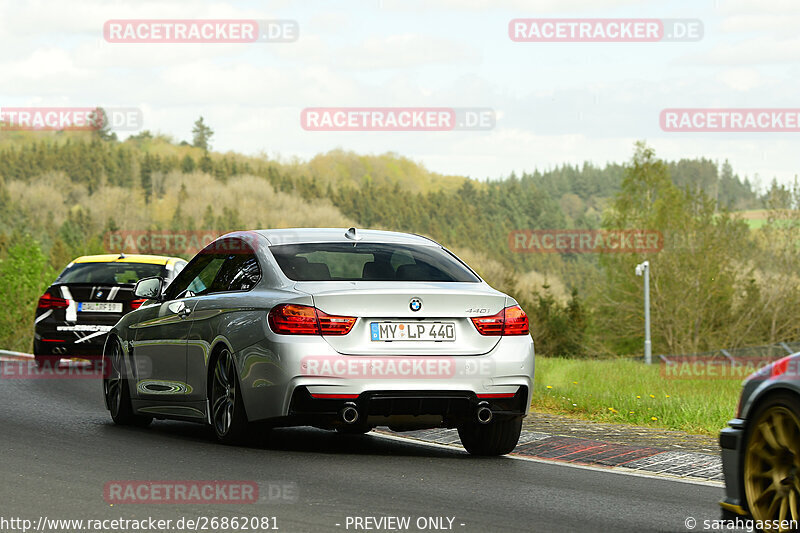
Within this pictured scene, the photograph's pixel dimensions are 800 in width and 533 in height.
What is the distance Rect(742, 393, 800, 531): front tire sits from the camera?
4.96 meters

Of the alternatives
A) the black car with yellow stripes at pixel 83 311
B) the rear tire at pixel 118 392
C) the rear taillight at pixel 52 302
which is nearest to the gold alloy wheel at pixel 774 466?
the rear tire at pixel 118 392

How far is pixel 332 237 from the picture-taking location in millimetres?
9367

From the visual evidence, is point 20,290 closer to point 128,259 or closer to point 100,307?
point 128,259

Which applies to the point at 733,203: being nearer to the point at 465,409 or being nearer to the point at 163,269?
the point at 163,269

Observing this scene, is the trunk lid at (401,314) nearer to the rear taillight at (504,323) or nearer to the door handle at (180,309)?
the rear taillight at (504,323)

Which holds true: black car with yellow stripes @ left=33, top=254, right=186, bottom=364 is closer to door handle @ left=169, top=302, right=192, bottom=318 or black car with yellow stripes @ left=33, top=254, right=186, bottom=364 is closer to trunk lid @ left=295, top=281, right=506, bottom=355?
door handle @ left=169, top=302, right=192, bottom=318

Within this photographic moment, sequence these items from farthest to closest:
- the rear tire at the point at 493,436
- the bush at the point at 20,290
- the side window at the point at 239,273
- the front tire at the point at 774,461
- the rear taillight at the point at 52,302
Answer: the bush at the point at 20,290, the rear taillight at the point at 52,302, the side window at the point at 239,273, the rear tire at the point at 493,436, the front tire at the point at 774,461

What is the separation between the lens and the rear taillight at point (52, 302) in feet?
57.0

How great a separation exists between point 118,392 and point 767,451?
7064 mm

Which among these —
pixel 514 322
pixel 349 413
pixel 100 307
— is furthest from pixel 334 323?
pixel 100 307

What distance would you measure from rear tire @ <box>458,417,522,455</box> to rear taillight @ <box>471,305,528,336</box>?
0.72 m

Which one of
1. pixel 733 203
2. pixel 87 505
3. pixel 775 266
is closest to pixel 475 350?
pixel 87 505

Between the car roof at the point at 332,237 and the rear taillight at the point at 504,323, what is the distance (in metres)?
1.20

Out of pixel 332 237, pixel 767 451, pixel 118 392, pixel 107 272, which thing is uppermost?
pixel 332 237
